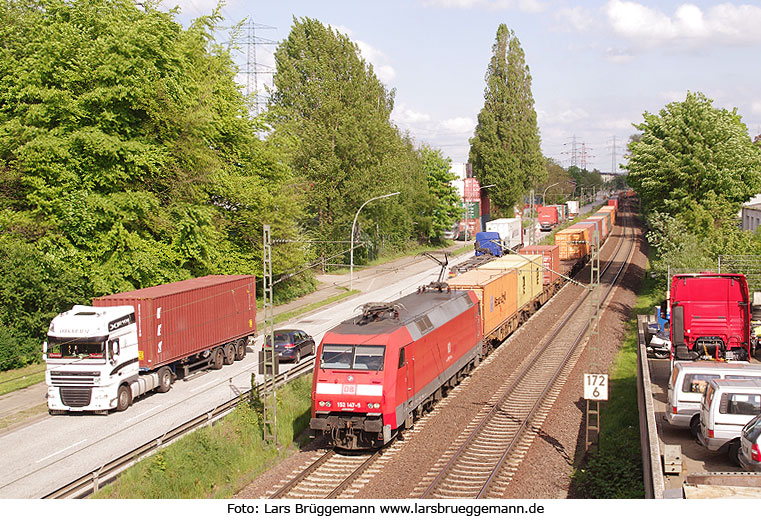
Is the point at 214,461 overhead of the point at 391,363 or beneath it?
beneath

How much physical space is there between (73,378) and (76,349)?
3.26ft

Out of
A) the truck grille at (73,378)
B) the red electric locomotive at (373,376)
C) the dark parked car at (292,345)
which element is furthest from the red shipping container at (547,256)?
the truck grille at (73,378)

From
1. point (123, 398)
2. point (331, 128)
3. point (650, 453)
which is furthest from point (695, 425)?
point (331, 128)

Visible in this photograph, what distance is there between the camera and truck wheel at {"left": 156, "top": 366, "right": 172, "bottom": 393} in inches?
952

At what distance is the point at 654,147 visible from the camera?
40375 mm

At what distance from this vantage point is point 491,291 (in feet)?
89.4

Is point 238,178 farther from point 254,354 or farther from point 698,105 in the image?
point 698,105

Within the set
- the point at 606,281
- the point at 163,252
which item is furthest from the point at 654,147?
the point at 163,252

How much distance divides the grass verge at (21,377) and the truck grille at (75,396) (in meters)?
4.97

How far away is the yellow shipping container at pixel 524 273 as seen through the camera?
3269cm

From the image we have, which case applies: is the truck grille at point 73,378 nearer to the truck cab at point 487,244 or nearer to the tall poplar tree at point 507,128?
the truck cab at point 487,244

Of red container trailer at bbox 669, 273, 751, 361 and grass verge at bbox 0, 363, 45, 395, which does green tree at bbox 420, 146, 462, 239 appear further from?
red container trailer at bbox 669, 273, 751, 361

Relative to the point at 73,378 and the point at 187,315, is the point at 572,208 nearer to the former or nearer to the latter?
the point at 187,315
